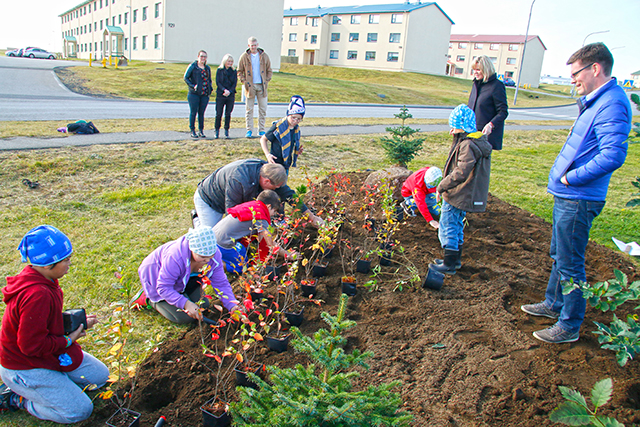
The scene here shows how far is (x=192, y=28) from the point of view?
35.0 m

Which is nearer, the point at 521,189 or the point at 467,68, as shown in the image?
the point at 521,189

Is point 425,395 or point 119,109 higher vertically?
point 119,109

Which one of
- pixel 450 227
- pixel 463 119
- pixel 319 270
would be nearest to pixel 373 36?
pixel 463 119

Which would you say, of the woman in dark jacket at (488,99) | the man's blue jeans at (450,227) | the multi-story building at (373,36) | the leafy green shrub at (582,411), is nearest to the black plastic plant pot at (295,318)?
the man's blue jeans at (450,227)

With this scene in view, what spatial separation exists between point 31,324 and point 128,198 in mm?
4122

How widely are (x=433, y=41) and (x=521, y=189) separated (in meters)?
52.3

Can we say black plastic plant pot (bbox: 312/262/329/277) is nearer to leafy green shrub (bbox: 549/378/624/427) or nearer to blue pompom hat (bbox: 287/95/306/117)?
blue pompom hat (bbox: 287/95/306/117)

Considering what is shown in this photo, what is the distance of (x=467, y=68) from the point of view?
67.1 m

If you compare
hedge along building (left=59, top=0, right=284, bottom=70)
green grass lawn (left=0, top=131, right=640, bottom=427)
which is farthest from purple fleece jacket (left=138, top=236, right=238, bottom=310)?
hedge along building (left=59, top=0, right=284, bottom=70)

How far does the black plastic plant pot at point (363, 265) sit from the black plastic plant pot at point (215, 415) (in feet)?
7.38

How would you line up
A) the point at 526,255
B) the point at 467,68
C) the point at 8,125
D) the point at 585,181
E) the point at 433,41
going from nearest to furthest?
the point at 585,181 → the point at 526,255 → the point at 8,125 → the point at 433,41 → the point at 467,68

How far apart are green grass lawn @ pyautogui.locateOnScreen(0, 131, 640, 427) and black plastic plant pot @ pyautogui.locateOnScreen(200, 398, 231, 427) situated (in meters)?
0.58

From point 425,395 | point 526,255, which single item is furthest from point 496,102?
point 425,395

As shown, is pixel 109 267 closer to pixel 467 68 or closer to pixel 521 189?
pixel 521 189
